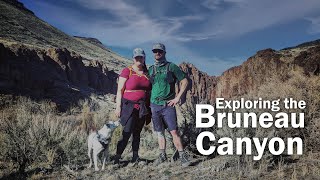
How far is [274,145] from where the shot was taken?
5305mm

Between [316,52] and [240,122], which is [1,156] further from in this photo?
[316,52]

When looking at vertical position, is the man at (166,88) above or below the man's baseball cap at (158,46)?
below

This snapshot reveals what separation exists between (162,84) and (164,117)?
47 cm

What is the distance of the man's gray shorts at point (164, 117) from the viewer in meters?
5.47

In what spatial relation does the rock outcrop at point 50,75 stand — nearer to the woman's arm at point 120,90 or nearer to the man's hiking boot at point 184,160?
the woman's arm at point 120,90

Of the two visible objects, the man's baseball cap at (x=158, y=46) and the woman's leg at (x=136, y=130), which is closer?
the man's baseball cap at (x=158, y=46)

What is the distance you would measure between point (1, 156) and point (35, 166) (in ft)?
2.12

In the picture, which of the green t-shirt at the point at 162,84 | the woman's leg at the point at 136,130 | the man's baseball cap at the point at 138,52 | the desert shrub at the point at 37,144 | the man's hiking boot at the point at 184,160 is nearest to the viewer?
the man's hiking boot at the point at 184,160

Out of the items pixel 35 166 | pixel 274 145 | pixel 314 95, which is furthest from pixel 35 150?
pixel 314 95

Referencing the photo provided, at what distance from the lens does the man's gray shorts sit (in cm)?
547

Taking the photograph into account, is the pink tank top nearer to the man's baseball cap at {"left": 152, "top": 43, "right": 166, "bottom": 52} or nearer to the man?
the man

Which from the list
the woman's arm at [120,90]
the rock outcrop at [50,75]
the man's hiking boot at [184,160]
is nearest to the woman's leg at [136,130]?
the woman's arm at [120,90]

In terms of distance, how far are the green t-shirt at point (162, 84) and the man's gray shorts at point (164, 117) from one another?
89mm

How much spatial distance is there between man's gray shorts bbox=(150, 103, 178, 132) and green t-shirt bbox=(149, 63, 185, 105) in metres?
0.09
